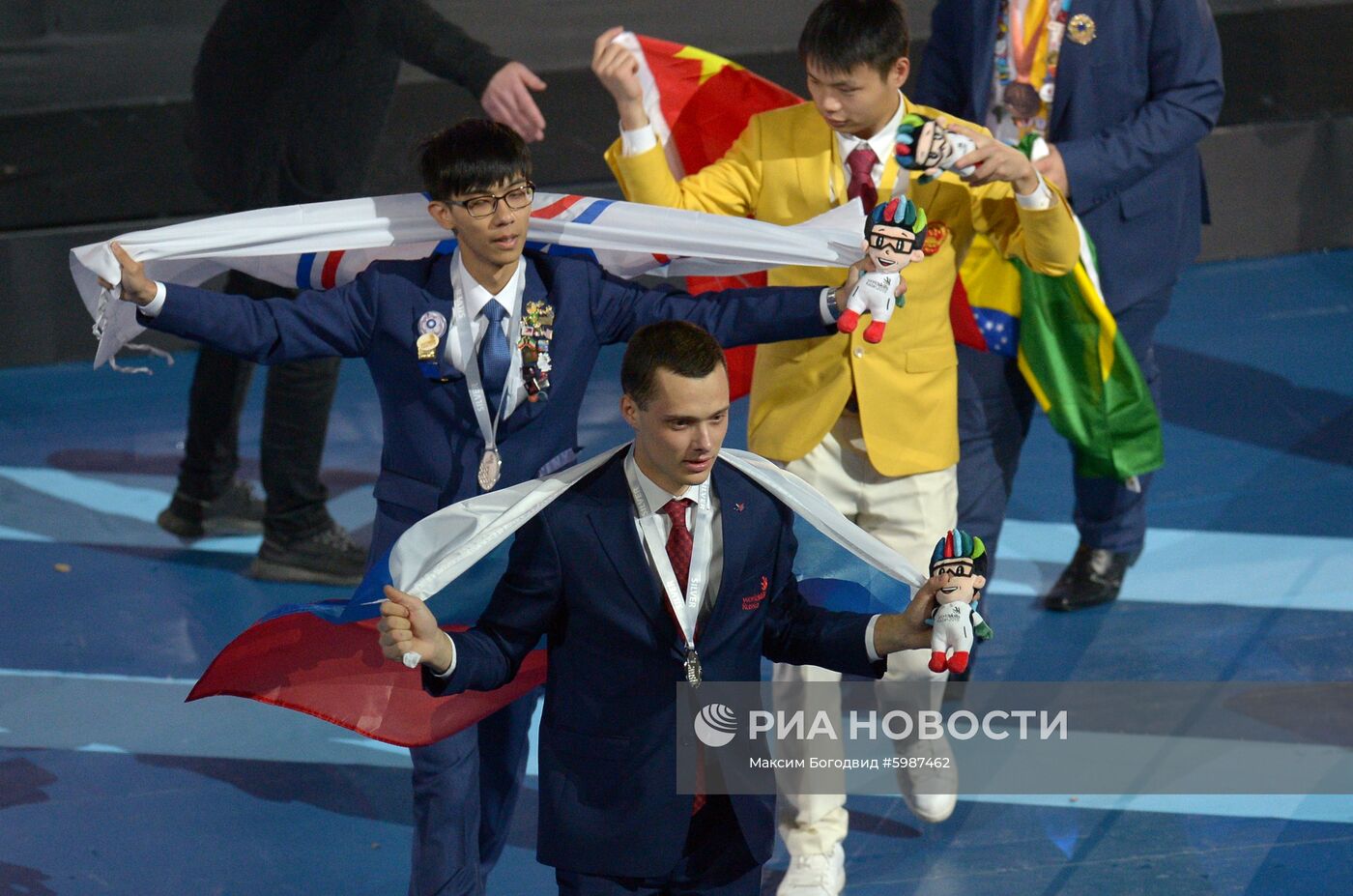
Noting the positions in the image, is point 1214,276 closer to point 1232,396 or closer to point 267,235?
point 1232,396

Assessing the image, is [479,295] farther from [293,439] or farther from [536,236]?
[293,439]

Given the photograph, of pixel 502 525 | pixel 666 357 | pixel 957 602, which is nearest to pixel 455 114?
pixel 502 525

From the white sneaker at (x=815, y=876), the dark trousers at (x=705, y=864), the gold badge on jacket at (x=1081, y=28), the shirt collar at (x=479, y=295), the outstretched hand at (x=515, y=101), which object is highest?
the gold badge on jacket at (x=1081, y=28)

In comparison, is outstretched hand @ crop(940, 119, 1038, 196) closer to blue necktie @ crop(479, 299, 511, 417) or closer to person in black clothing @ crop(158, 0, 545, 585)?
blue necktie @ crop(479, 299, 511, 417)

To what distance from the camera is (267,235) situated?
11.5ft

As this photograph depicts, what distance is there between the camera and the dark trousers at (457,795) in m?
3.34

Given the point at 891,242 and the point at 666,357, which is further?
the point at 891,242

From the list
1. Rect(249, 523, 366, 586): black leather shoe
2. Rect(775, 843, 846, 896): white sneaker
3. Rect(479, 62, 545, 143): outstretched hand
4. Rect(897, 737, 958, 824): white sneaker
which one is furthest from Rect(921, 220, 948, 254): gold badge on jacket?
Rect(249, 523, 366, 586): black leather shoe

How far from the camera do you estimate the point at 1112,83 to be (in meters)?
4.35

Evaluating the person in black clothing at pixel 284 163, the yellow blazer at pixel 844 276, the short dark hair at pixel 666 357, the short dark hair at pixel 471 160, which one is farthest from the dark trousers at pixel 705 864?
the person in black clothing at pixel 284 163

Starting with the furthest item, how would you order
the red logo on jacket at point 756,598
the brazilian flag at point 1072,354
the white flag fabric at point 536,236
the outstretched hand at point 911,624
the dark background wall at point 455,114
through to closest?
the dark background wall at point 455,114
the brazilian flag at point 1072,354
the white flag fabric at point 536,236
the red logo on jacket at point 756,598
the outstretched hand at point 911,624

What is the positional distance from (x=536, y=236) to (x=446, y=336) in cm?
38

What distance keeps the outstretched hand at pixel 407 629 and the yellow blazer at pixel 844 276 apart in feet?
4.22

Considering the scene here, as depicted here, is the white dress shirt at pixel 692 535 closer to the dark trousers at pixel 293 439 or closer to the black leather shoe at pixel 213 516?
the dark trousers at pixel 293 439
